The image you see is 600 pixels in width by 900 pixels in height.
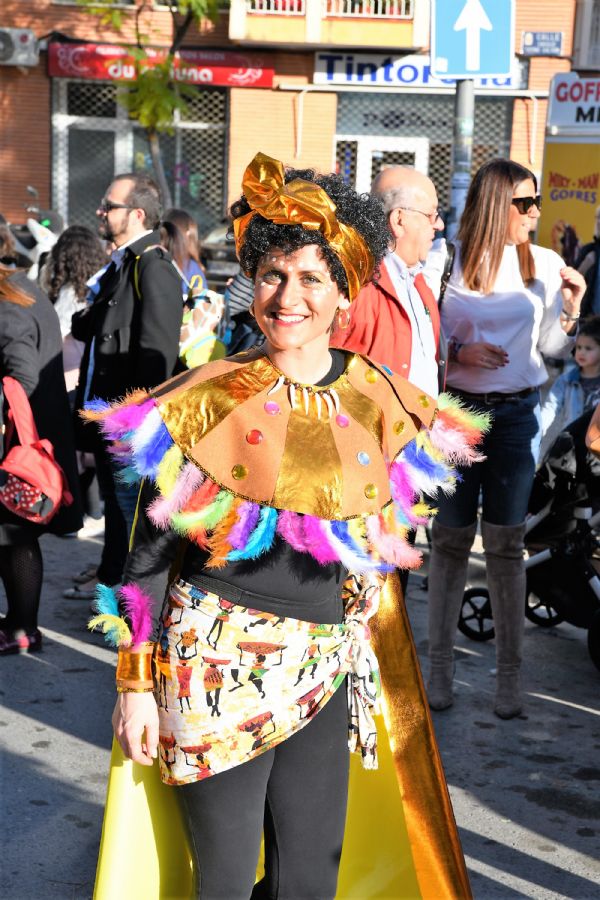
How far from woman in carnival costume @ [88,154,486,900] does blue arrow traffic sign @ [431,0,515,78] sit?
15.1ft

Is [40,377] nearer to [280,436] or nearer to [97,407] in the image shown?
[97,407]

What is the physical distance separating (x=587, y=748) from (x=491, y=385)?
1.41 m

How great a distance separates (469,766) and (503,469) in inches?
43.0

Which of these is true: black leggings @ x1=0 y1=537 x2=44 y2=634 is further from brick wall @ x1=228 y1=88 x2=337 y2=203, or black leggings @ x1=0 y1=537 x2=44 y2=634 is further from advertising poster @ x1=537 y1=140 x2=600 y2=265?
brick wall @ x1=228 y1=88 x2=337 y2=203

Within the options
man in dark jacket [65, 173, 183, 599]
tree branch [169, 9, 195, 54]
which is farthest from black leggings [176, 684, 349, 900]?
tree branch [169, 9, 195, 54]

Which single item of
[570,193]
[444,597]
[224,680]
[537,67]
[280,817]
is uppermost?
[537,67]

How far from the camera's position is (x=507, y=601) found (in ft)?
15.0

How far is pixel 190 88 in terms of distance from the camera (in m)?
21.4

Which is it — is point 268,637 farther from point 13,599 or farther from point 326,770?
point 13,599

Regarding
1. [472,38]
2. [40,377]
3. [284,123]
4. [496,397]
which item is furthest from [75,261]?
[284,123]

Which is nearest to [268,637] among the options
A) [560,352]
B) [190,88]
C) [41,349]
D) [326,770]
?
[326,770]

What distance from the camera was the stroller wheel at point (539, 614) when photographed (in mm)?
5629

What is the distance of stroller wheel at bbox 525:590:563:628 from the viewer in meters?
5.63

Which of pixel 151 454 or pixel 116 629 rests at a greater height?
pixel 151 454
